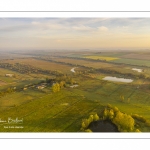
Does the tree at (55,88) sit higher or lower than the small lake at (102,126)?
higher

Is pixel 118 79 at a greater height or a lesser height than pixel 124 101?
greater

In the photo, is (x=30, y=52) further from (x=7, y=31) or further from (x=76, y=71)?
(x=76, y=71)

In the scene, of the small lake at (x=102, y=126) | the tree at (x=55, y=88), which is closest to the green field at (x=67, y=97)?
the tree at (x=55, y=88)

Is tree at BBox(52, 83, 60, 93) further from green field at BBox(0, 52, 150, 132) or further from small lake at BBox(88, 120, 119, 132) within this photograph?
small lake at BBox(88, 120, 119, 132)

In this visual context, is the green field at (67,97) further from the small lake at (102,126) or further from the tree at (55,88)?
the small lake at (102,126)

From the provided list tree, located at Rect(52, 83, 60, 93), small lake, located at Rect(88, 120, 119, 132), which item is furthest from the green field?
small lake, located at Rect(88, 120, 119, 132)

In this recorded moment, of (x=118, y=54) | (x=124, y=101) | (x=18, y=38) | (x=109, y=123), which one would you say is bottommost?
(x=109, y=123)

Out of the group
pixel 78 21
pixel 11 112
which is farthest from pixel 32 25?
pixel 11 112

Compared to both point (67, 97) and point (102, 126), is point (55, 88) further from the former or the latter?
point (102, 126)
